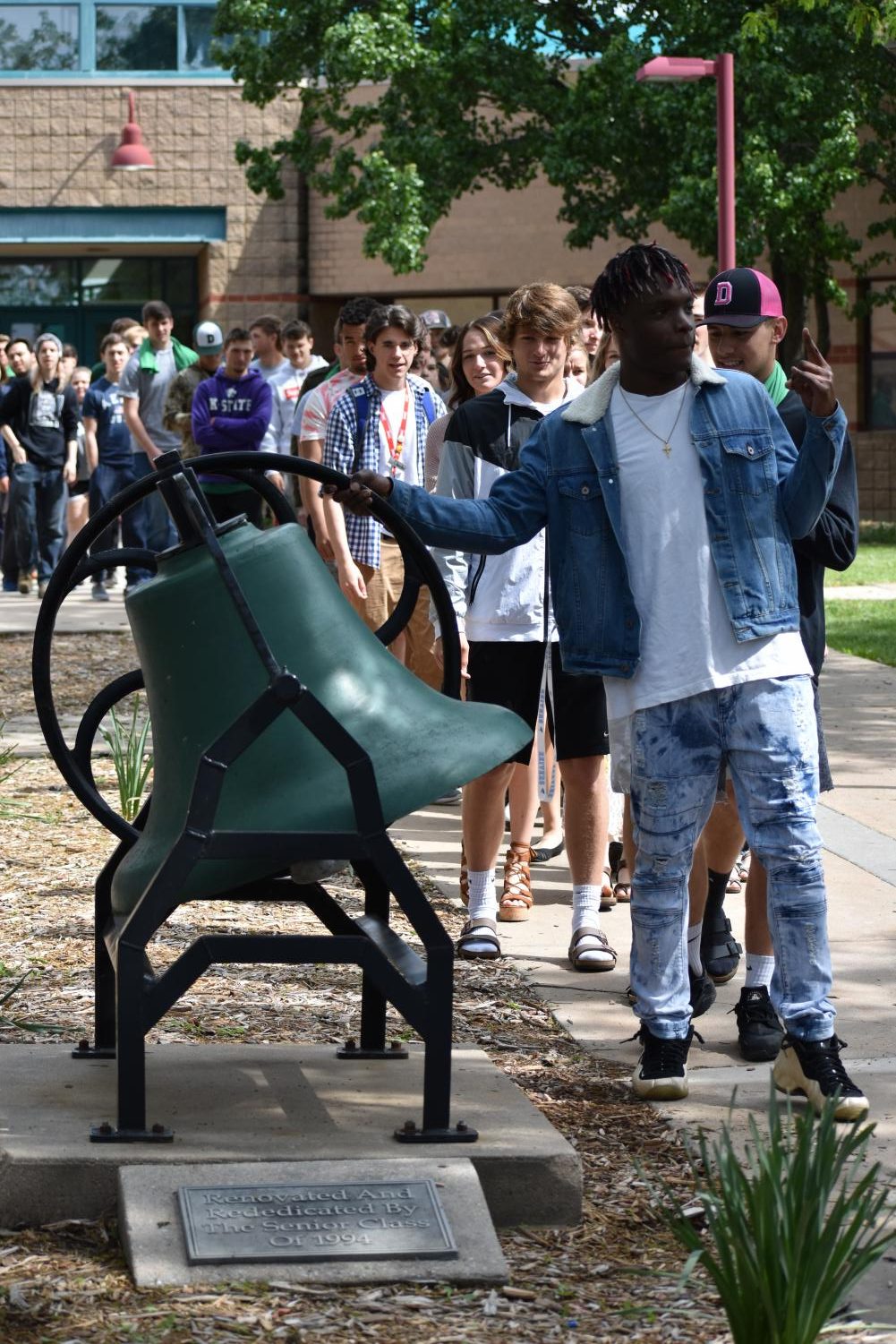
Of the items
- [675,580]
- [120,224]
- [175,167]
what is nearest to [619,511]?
[675,580]

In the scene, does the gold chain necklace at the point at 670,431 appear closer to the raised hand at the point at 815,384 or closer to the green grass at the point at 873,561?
the raised hand at the point at 815,384

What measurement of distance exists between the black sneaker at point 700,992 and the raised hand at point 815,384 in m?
1.62

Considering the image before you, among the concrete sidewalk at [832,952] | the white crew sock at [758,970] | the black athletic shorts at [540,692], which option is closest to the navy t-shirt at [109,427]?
the concrete sidewalk at [832,952]

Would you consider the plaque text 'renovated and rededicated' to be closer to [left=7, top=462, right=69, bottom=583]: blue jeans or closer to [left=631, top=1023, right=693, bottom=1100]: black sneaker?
[left=631, top=1023, right=693, bottom=1100]: black sneaker

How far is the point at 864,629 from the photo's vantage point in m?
14.6

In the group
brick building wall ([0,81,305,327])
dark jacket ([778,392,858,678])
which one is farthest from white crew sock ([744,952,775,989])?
brick building wall ([0,81,305,327])

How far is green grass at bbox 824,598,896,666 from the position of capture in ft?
43.6

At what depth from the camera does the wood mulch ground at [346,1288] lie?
3.24 m

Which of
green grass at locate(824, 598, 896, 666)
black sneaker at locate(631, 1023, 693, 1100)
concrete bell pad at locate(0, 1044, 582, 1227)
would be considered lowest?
black sneaker at locate(631, 1023, 693, 1100)

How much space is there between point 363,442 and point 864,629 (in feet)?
25.0

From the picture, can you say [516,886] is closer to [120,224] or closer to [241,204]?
[241,204]

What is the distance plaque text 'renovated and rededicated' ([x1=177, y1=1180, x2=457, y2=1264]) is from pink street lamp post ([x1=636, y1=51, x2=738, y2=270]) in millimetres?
11928

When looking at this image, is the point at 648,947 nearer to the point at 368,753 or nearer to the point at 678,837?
the point at 678,837

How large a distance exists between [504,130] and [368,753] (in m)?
24.8
